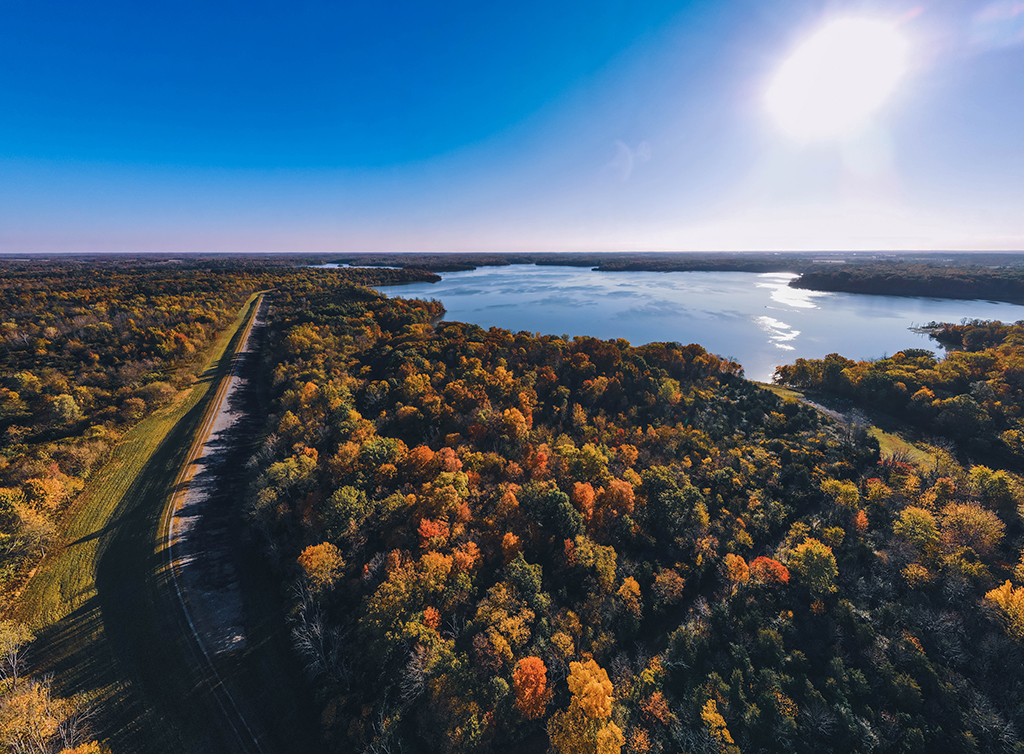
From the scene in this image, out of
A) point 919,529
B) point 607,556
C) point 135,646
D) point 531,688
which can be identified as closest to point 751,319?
point 919,529

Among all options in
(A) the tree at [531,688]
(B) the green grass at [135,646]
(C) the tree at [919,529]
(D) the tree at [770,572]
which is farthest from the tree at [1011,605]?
(B) the green grass at [135,646]

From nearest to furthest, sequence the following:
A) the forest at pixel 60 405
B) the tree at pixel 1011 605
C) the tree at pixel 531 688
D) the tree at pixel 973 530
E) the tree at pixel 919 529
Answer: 1. the forest at pixel 60 405
2. the tree at pixel 531 688
3. the tree at pixel 1011 605
4. the tree at pixel 973 530
5. the tree at pixel 919 529

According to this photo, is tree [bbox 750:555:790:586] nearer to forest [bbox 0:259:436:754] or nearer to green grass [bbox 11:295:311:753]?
green grass [bbox 11:295:311:753]

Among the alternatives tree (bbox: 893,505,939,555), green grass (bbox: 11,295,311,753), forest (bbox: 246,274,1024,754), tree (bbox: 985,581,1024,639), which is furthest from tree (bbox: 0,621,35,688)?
tree (bbox: 893,505,939,555)

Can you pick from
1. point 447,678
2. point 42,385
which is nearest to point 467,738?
point 447,678

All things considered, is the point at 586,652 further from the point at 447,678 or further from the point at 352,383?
the point at 352,383

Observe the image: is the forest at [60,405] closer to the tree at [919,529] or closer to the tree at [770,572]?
the tree at [770,572]
